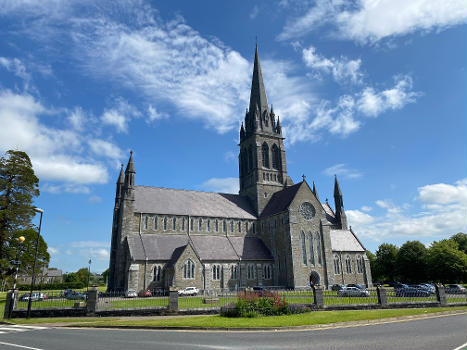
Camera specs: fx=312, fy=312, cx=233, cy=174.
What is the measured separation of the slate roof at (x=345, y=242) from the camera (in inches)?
2004

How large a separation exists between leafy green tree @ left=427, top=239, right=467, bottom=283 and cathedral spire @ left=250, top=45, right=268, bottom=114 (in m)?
40.3

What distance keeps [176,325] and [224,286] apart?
2623 cm

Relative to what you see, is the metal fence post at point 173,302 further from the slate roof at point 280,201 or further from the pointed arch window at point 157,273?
the slate roof at point 280,201

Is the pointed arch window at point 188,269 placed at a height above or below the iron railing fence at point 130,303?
above

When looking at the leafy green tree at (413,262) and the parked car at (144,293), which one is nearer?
the parked car at (144,293)

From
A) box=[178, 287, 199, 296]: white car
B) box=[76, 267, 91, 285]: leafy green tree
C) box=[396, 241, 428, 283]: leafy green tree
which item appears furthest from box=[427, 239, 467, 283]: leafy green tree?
box=[76, 267, 91, 285]: leafy green tree

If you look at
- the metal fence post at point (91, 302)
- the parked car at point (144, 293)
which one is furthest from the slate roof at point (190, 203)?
the metal fence post at point (91, 302)

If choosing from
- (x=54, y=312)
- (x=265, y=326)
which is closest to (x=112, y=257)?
(x=54, y=312)

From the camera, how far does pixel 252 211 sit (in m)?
54.1

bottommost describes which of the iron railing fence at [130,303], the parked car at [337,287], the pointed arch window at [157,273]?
the parked car at [337,287]

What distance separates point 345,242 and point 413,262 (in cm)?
1734

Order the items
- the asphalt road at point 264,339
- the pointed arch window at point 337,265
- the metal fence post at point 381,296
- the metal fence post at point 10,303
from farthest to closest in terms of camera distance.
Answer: the pointed arch window at point 337,265 < the metal fence post at point 381,296 < the metal fence post at point 10,303 < the asphalt road at point 264,339

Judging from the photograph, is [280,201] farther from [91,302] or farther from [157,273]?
[91,302]

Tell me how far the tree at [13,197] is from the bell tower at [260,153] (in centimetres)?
3320
